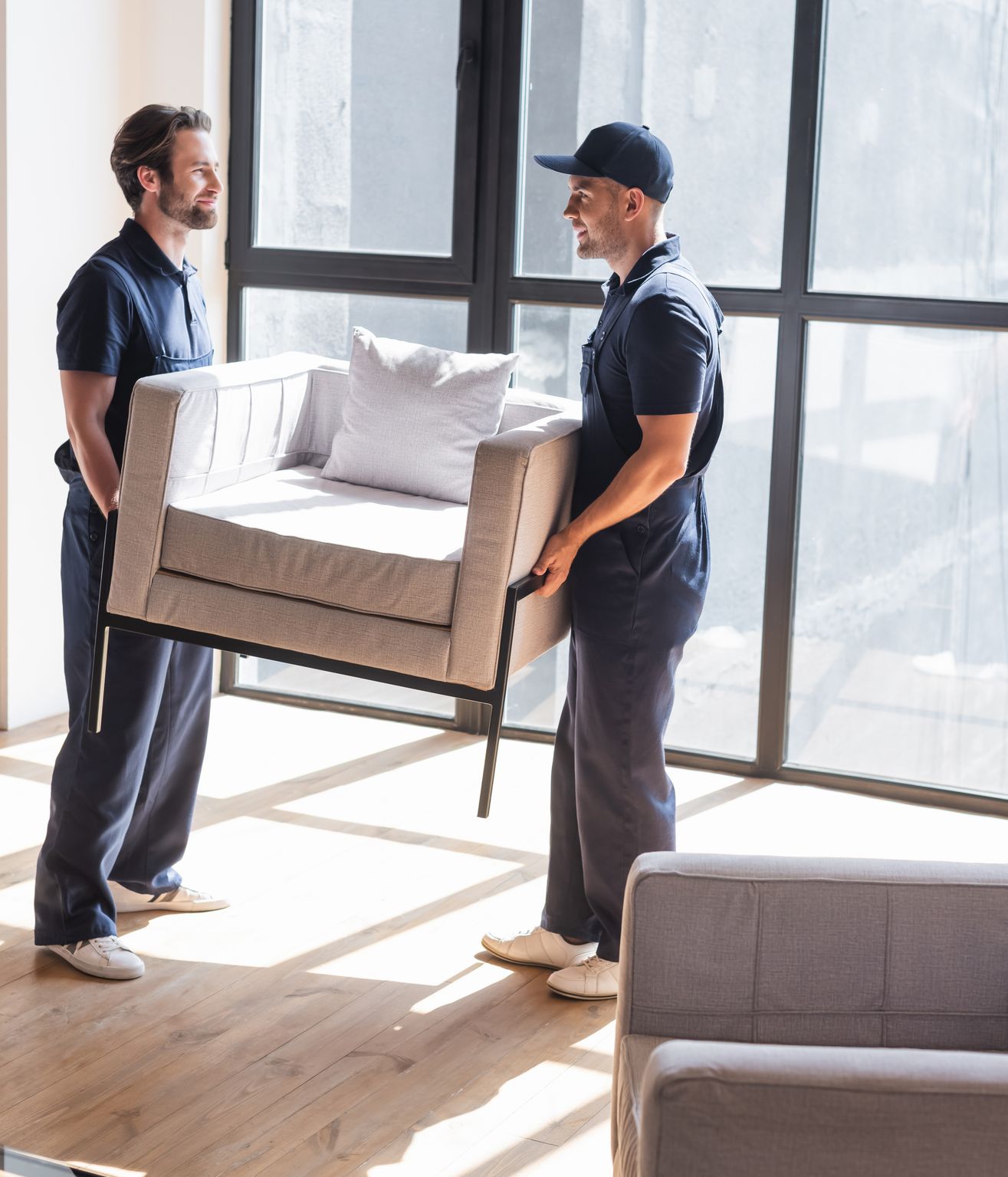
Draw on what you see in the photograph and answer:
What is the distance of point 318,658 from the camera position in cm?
256

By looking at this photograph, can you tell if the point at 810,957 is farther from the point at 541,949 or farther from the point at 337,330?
the point at 337,330

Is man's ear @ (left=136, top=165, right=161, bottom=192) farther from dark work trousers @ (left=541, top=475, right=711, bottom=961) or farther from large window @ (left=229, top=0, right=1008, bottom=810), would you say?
large window @ (left=229, top=0, right=1008, bottom=810)

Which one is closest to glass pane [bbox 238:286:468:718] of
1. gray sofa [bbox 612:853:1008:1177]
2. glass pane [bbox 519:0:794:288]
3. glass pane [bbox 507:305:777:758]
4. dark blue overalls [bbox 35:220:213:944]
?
glass pane [bbox 507:305:777:758]

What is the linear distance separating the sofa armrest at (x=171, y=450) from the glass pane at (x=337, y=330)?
→ 1386mm

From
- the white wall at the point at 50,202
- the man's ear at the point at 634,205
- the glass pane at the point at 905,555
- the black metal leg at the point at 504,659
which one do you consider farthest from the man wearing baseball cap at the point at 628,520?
the white wall at the point at 50,202

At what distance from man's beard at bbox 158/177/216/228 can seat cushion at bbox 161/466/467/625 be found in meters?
0.51

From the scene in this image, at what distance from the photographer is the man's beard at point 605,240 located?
2611mm

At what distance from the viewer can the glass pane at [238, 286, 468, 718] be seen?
4.20 meters

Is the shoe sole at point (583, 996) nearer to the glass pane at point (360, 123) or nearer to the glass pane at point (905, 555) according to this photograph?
the glass pane at point (905, 555)

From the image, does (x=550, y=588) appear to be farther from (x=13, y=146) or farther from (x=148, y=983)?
(x=13, y=146)

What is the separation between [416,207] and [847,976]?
2934mm

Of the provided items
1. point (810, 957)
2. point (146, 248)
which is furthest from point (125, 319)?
point (810, 957)

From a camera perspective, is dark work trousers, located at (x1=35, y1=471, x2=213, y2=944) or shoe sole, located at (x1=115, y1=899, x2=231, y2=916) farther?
shoe sole, located at (x1=115, y1=899, x2=231, y2=916)

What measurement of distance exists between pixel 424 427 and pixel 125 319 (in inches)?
26.1
